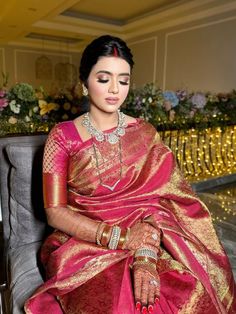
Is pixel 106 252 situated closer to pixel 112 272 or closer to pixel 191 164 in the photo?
pixel 112 272

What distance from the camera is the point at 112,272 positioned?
100cm

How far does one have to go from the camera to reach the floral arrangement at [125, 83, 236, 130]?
3.11 m

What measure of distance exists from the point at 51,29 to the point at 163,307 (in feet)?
26.7

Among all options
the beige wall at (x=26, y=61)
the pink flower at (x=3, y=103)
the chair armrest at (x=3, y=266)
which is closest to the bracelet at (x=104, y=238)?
the chair armrest at (x=3, y=266)

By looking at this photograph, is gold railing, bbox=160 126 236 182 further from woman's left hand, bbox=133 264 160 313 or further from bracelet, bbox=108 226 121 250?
woman's left hand, bbox=133 264 160 313

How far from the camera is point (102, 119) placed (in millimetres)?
1267

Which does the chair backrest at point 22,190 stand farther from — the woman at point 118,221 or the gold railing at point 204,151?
the gold railing at point 204,151

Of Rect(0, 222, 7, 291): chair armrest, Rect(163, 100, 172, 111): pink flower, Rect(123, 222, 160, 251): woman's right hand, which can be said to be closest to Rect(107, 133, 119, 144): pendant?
Rect(123, 222, 160, 251): woman's right hand

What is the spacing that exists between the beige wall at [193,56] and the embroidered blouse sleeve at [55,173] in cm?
568

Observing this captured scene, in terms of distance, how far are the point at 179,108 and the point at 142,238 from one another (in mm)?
2614

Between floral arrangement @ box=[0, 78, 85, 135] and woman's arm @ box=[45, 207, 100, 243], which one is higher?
floral arrangement @ box=[0, 78, 85, 135]

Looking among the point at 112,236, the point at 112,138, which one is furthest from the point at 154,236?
the point at 112,138

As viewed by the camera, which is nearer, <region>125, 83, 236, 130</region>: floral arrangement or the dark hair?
the dark hair

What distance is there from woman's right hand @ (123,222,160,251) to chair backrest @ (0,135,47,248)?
0.59 metres
